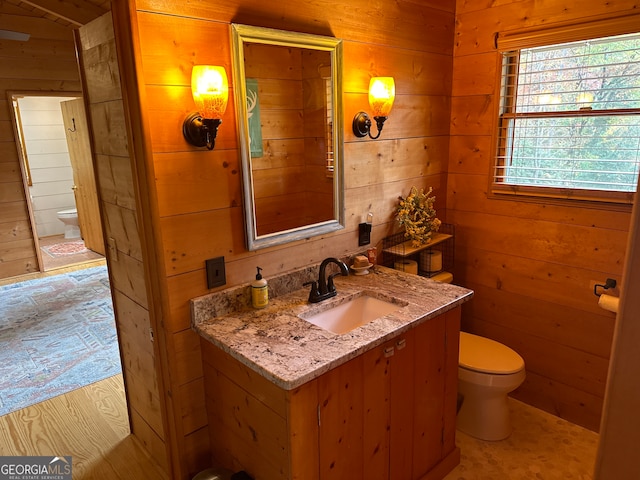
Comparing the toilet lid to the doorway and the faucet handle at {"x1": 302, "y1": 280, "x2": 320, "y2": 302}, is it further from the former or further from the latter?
the doorway

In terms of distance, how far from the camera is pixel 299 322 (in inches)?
71.3

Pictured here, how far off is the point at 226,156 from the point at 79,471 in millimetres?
1716

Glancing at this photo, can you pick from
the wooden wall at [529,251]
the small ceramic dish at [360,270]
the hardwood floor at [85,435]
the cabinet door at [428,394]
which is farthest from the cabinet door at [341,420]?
the wooden wall at [529,251]

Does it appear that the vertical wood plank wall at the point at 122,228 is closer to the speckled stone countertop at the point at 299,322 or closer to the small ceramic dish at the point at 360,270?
the speckled stone countertop at the point at 299,322

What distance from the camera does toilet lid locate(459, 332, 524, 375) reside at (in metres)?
2.28

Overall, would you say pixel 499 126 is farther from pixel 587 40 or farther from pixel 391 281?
pixel 391 281

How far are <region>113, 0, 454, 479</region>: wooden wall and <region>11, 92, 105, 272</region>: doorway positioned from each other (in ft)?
14.0

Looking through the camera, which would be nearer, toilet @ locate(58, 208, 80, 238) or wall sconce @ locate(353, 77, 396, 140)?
wall sconce @ locate(353, 77, 396, 140)

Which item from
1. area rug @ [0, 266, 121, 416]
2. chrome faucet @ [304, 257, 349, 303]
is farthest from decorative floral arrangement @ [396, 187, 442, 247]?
area rug @ [0, 266, 121, 416]

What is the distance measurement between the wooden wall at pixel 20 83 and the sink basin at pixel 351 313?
4.38m

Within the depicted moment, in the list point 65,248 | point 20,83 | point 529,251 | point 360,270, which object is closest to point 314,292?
point 360,270

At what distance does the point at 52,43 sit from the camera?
186 inches

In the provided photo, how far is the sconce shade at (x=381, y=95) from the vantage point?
2193mm

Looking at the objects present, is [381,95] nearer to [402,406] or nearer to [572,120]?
[572,120]
